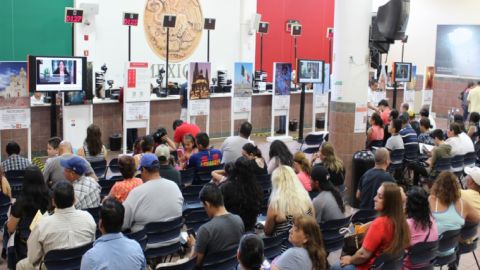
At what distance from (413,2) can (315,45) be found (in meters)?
3.93

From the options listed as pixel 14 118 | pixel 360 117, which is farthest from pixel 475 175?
pixel 14 118

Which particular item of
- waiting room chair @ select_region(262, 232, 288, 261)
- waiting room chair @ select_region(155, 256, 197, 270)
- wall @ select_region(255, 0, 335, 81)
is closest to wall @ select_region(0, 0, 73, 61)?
wall @ select_region(255, 0, 335, 81)

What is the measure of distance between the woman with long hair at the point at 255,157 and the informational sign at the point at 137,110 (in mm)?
4522

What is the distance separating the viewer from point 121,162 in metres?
5.66

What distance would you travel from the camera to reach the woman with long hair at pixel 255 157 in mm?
7129

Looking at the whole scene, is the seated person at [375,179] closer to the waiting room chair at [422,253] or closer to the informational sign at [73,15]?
the waiting room chair at [422,253]

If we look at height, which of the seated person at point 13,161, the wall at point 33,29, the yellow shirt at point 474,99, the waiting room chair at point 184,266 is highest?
the wall at point 33,29

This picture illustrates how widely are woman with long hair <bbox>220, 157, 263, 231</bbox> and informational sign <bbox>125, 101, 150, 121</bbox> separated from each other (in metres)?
5.95

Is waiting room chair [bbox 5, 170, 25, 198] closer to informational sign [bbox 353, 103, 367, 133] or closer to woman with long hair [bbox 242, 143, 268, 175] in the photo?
woman with long hair [bbox 242, 143, 268, 175]

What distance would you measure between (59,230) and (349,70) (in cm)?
548

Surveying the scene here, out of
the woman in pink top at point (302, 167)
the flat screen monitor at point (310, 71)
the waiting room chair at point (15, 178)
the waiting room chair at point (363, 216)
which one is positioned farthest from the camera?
the flat screen monitor at point (310, 71)

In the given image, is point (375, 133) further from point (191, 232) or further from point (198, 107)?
point (191, 232)

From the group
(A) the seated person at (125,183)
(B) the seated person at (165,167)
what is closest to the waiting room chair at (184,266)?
(A) the seated person at (125,183)

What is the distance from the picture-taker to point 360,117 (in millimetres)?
8836
